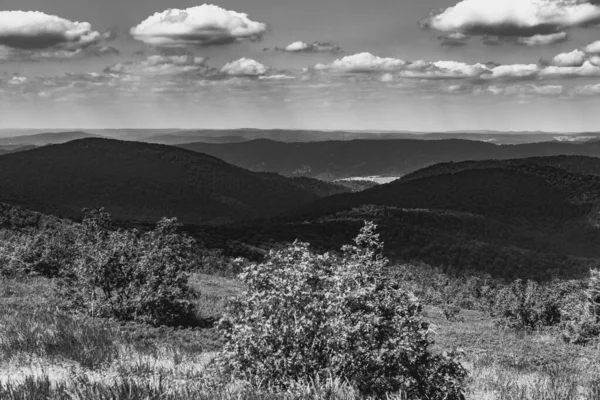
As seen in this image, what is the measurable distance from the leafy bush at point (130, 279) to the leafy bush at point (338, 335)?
10769mm

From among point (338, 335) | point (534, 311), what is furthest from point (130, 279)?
point (534, 311)

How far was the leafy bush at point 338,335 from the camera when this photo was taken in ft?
25.3

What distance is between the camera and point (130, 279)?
1864 centimetres

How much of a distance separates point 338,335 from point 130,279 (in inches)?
499

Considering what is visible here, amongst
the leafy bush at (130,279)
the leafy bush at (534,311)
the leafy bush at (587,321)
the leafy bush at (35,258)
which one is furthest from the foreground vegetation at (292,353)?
the leafy bush at (534,311)

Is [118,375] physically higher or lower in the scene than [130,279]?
higher

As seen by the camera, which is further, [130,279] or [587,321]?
[587,321]

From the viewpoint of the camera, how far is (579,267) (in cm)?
15275

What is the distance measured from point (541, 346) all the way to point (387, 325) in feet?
62.9

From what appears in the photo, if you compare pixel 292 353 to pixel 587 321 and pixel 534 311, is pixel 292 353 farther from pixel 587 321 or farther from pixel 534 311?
pixel 534 311

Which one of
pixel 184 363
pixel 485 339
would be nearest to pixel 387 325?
pixel 184 363

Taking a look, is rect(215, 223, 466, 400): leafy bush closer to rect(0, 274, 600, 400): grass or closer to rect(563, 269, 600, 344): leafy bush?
rect(0, 274, 600, 400): grass

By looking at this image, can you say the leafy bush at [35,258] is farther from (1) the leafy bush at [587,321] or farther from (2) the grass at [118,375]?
(1) the leafy bush at [587,321]

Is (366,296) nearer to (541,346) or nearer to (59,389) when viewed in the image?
(59,389)
